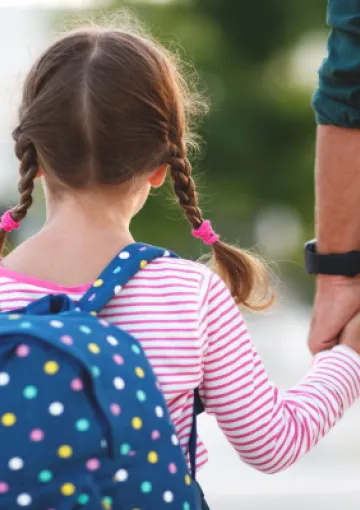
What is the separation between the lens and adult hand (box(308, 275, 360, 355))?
6.72 feet

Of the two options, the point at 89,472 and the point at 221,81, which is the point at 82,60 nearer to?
the point at 89,472

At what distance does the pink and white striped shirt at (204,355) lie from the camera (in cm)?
142

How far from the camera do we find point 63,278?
144 cm

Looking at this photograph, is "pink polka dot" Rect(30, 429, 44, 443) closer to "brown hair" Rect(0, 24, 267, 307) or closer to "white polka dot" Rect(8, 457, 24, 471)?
"white polka dot" Rect(8, 457, 24, 471)

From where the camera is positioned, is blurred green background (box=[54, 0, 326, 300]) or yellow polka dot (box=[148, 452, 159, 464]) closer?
yellow polka dot (box=[148, 452, 159, 464])

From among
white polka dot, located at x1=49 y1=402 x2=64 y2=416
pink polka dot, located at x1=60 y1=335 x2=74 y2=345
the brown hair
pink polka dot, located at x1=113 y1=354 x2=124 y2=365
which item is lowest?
white polka dot, located at x1=49 y1=402 x2=64 y2=416

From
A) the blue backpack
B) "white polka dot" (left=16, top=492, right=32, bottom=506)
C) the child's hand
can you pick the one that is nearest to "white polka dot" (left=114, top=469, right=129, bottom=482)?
the blue backpack

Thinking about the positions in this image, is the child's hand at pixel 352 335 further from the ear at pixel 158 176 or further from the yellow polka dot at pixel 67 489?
the yellow polka dot at pixel 67 489

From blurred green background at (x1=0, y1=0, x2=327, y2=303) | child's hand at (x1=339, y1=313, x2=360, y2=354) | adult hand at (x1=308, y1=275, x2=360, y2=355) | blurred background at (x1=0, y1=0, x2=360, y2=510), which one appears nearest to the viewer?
child's hand at (x1=339, y1=313, x2=360, y2=354)

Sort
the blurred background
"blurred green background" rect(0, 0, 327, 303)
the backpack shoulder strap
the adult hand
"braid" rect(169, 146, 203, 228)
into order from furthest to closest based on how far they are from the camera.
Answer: "blurred green background" rect(0, 0, 327, 303) < the blurred background < the adult hand < "braid" rect(169, 146, 203, 228) < the backpack shoulder strap

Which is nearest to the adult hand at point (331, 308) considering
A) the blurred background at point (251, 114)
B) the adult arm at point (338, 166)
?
the adult arm at point (338, 166)

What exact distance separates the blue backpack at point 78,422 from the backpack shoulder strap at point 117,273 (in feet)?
0.25

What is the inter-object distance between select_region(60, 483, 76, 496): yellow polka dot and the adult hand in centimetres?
89

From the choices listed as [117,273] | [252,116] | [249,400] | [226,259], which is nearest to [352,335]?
[226,259]
